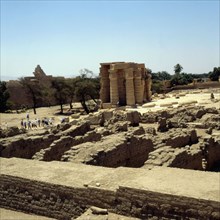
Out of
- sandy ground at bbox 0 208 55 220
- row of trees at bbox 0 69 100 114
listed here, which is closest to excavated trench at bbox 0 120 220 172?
sandy ground at bbox 0 208 55 220

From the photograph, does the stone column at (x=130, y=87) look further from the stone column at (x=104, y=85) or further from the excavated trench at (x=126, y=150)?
the excavated trench at (x=126, y=150)

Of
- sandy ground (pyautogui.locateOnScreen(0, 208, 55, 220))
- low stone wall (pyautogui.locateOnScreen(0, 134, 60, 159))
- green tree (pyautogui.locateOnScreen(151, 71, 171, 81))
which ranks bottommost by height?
sandy ground (pyautogui.locateOnScreen(0, 208, 55, 220))

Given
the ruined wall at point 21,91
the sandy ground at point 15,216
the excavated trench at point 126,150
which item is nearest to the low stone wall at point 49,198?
the sandy ground at point 15,216

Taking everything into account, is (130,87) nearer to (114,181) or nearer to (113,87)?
(113,87)

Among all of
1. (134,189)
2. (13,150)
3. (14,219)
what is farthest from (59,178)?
(13,150)

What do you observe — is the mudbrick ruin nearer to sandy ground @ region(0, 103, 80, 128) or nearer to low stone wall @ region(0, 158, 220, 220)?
low stone wall @ region(0, 158, 220, 220)

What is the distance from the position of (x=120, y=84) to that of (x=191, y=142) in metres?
19.8

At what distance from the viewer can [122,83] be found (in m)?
34.8

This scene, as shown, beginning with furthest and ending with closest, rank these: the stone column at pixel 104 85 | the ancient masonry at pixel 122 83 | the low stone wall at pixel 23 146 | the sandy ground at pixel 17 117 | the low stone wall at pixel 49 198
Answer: the stone column at pixel 104 85 < the ancient masonry at pixel 122 83 < the sandy ground at pixel 17 117 < the low stone wall at pixel 23 146 < the low stone wall at pixel 49 198

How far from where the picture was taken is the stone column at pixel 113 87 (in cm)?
3362

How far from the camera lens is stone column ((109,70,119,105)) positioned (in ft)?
110

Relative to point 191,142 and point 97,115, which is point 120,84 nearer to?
point 97,115

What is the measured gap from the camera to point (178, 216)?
20.7 ft

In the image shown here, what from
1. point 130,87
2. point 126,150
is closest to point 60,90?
point 130,87
